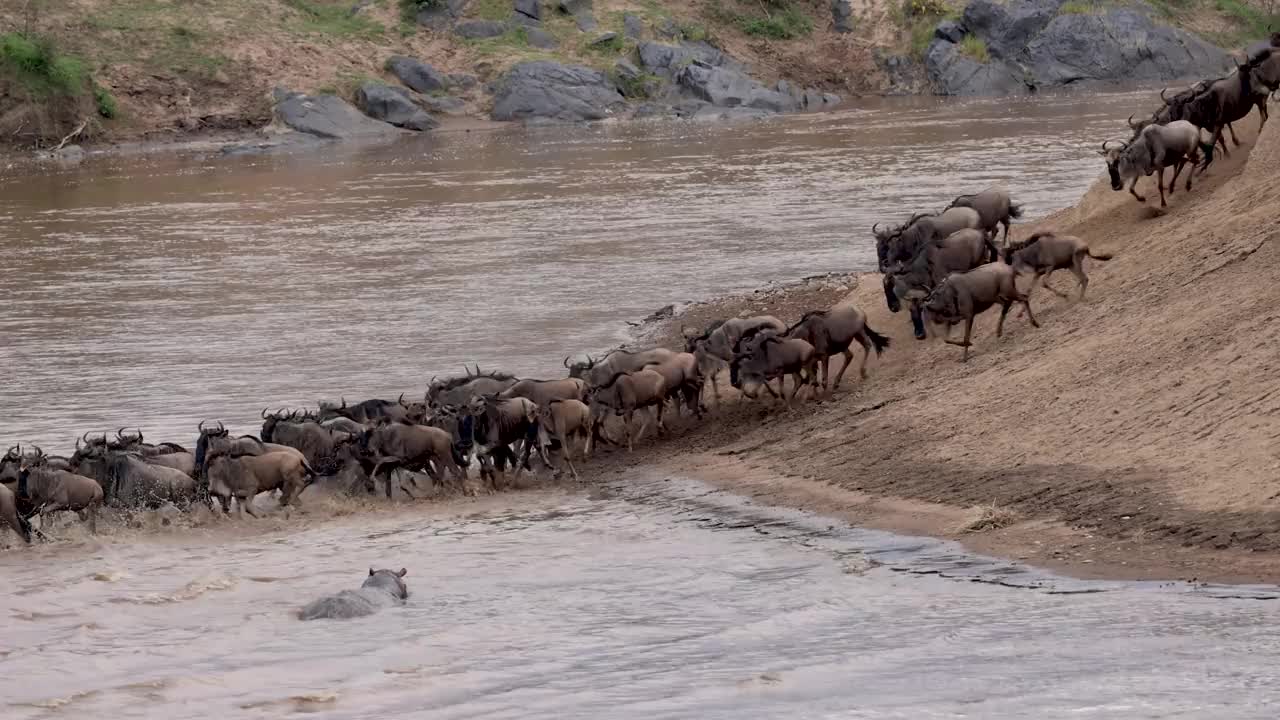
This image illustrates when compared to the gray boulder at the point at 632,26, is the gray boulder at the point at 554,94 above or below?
below

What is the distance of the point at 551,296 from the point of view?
2541 cm

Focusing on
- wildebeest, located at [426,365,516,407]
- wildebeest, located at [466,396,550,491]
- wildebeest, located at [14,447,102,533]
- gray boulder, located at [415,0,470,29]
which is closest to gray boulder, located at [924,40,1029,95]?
gray boulder, located at [415,0,470,29]

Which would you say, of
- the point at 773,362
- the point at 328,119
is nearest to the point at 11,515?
the point at 773,362

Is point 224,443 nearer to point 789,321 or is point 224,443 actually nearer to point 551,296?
point 789,321

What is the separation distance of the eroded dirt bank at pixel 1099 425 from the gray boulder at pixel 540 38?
1759 inches

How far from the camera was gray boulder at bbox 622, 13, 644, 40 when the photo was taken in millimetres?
62281

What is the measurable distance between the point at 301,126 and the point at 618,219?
2410 cm

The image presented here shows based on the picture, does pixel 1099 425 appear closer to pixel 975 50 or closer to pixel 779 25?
pixel 975 50

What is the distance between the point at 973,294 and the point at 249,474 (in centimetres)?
646

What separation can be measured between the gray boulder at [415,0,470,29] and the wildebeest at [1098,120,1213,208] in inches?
1851

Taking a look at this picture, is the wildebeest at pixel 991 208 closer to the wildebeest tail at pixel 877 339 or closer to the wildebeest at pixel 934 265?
the wildebeest at pixel 934 265

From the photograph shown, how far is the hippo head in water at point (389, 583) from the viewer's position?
37.8 ft

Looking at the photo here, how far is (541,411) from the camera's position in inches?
615

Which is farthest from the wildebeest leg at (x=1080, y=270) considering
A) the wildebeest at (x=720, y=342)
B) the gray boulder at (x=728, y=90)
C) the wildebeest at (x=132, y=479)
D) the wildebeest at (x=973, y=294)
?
the gray boulder at (x=728, y=90)
